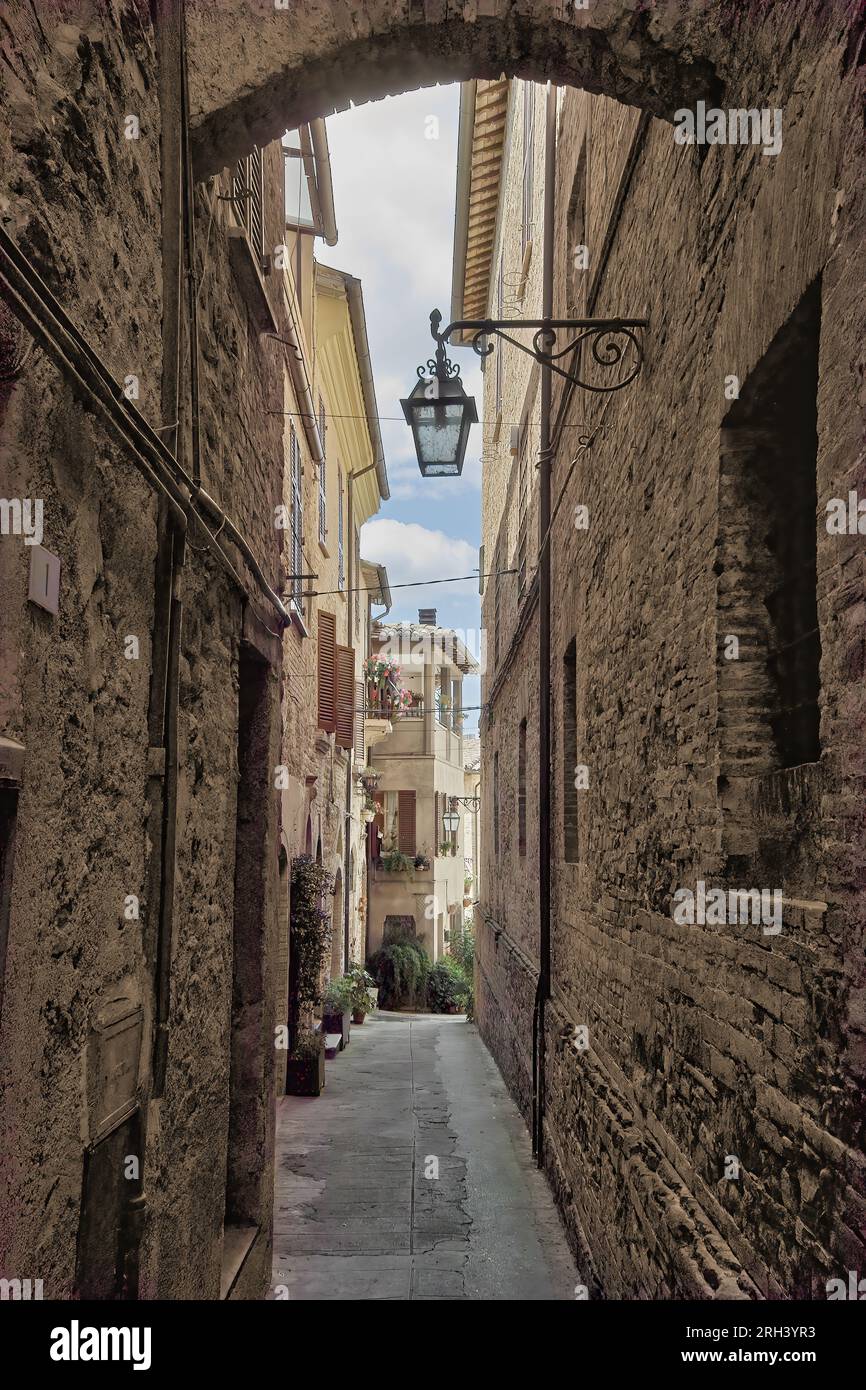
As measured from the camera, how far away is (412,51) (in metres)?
3.97

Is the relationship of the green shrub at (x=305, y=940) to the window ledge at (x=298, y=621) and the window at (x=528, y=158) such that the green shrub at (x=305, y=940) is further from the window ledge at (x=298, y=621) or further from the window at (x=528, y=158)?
the window at (x=528, y=158)

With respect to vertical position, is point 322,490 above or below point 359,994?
above

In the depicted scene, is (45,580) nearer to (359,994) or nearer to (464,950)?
(359,994)

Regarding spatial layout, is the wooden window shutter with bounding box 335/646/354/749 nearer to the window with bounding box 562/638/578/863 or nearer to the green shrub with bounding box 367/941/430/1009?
the window with bounding box 562/638/578/863

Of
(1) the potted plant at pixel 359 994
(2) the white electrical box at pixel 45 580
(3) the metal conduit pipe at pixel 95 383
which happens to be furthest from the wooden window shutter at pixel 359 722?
(2) the white electrical box at pixel 45 580

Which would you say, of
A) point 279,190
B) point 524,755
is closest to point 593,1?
point 279,190

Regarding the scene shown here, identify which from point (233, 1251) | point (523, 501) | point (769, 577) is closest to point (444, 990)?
point (523, 501)

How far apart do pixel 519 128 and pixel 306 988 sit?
1000cm

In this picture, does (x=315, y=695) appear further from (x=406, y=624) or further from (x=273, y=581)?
(x=406, y=624)

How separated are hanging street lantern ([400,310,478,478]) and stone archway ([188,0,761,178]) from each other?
2066 mm

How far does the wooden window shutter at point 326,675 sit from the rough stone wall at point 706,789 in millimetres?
7411

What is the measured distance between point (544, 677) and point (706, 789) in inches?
197

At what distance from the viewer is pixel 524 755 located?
11562 millimetres

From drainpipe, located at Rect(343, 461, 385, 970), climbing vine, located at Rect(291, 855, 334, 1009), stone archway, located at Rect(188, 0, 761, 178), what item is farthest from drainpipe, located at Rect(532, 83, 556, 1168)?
drainpipe, located at Rect(343, 461, 385, 970)
